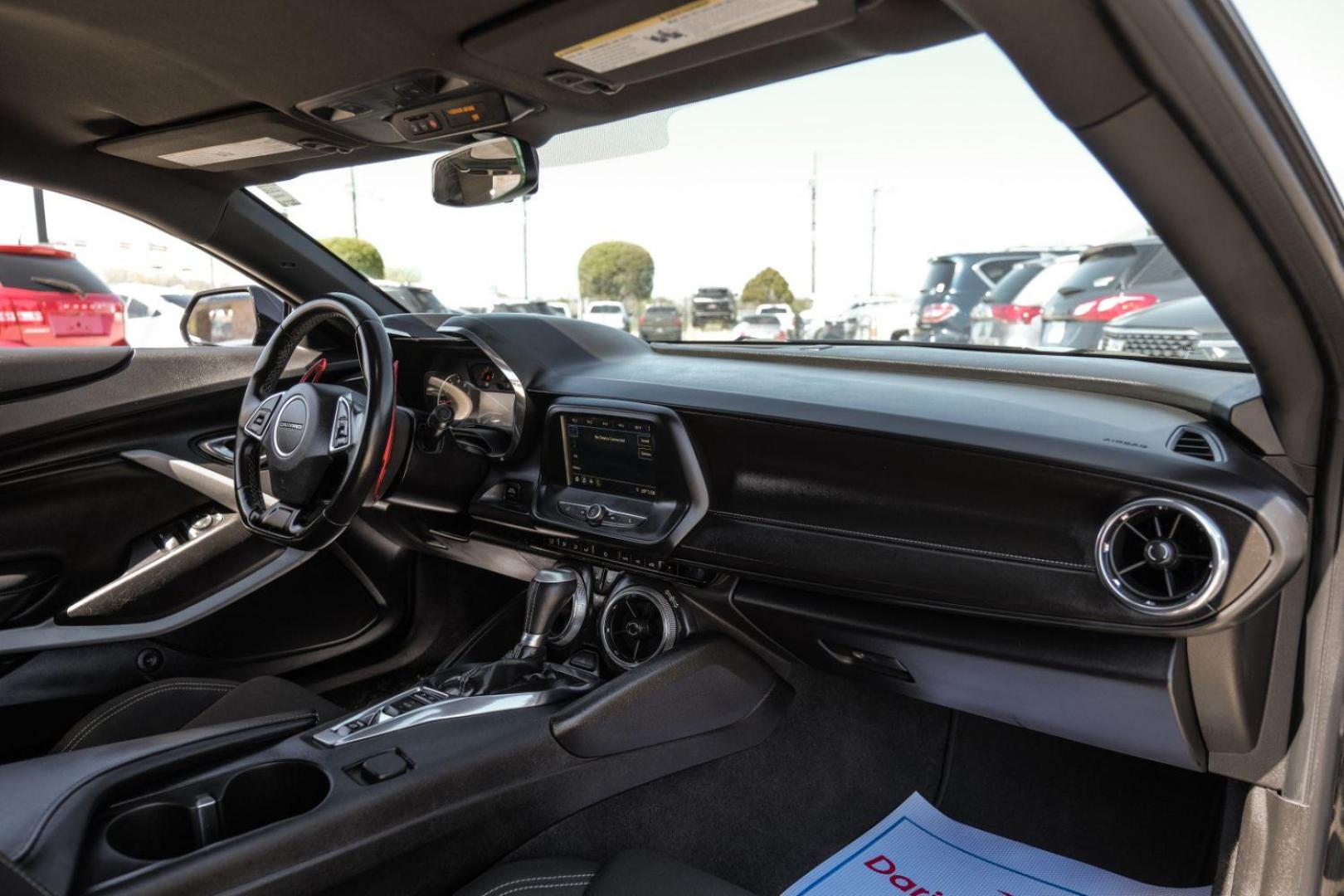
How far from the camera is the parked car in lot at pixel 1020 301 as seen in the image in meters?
3.73

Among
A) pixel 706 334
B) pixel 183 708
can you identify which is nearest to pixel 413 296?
pixel 706 334

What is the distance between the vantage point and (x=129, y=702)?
2.21m

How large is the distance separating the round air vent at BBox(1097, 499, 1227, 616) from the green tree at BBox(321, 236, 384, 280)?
2.29 meters

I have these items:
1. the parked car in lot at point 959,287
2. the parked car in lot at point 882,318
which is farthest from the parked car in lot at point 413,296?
the parked car in lot at point 959,287

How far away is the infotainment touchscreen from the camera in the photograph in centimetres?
211

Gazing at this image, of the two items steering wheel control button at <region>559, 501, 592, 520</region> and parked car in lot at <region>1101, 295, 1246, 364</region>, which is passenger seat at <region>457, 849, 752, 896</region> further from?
parked car in lot at <region>1101, 295, 1246, 364</region>

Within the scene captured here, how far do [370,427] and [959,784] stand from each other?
1621 mm

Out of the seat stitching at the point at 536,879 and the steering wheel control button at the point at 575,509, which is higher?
the steering wheel control button at the point at 575,509

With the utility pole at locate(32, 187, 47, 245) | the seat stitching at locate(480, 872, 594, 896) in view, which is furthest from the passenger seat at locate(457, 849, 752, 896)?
the utility pole at locate(32, 187, 47, 245)

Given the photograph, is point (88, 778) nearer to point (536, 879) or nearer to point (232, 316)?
point (536, 879)

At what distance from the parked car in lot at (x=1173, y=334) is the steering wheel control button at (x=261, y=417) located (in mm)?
1886

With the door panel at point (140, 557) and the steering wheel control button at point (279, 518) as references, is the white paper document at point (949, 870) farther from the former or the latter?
the door panel at point (140, 557)

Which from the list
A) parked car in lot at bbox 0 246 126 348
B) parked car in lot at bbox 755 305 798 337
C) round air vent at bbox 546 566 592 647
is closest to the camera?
round air vent at bbox 546 566 592 647

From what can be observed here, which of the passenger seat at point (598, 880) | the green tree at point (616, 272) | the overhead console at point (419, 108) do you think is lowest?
the passenger seat at point (598, 880)
